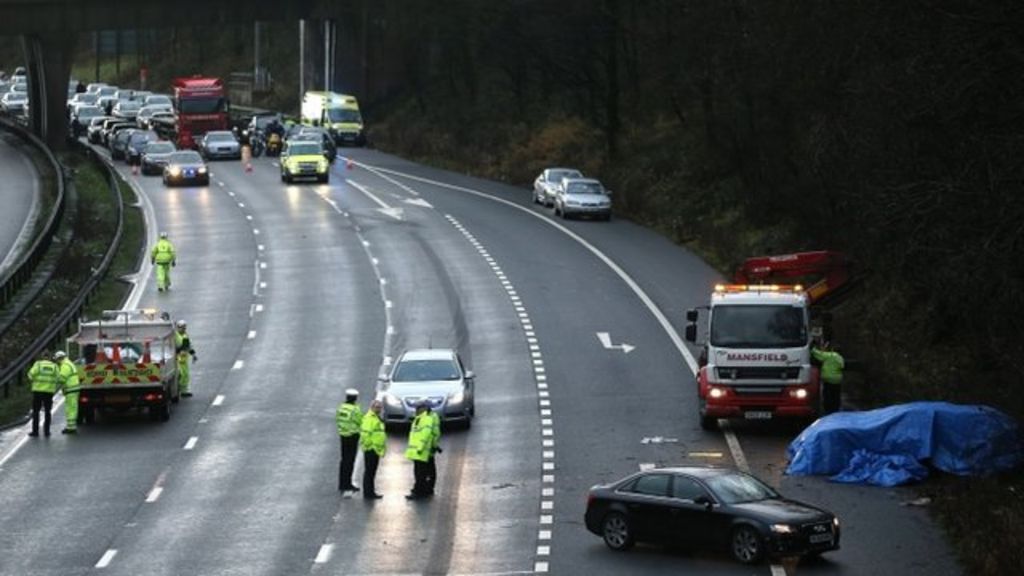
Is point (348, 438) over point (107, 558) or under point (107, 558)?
over

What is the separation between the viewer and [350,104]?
108m

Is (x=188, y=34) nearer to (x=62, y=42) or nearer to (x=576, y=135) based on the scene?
(x=62, y=42)

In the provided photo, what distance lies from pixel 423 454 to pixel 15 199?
176 feet

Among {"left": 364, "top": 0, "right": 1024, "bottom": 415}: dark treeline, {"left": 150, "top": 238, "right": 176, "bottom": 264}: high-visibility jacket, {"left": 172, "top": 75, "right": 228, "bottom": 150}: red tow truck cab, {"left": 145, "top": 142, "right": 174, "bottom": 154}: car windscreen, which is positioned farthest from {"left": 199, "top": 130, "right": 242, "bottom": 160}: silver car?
{"left": 150, "top": 238, "right": 176, "bottom": 264}: high-visibility jacket

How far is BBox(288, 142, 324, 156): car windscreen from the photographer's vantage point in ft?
281

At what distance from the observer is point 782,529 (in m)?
27.5

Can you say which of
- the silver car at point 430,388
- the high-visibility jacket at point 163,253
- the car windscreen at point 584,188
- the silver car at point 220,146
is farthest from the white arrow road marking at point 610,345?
the silver car at point 220,146

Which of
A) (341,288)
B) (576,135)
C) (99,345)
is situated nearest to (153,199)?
(576,135)

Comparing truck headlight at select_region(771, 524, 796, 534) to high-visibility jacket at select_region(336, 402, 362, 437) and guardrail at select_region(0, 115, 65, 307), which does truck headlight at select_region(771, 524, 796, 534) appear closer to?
high-visibility jacket at select_region(336, 402, 362, 437)

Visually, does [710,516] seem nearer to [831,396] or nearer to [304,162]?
[831,396]

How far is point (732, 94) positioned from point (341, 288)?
1639 centimetres

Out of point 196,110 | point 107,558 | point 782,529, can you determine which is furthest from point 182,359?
point 196,110

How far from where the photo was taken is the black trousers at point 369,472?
109 ft

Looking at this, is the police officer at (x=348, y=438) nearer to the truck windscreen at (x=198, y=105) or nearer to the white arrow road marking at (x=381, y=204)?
the white arrow road marking at (x=381, y=204)
